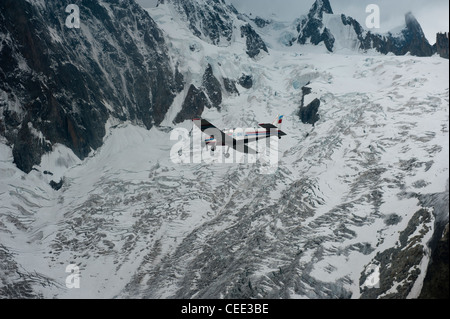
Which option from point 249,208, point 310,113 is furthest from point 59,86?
point 310,113

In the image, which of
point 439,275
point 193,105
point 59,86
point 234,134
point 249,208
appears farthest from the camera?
point 193,105

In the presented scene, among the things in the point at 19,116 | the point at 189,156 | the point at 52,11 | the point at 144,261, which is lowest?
the point at 144,261

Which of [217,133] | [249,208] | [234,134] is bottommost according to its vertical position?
[249,208]

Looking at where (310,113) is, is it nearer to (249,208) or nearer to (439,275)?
(249,208)

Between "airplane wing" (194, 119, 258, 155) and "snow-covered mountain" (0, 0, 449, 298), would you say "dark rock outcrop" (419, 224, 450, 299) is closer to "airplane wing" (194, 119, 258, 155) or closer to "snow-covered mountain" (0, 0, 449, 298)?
"snow-covered mountain" (0, 0, 449, 298)
